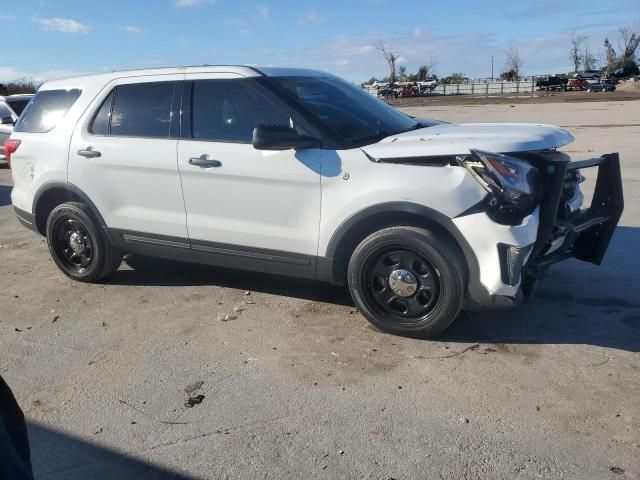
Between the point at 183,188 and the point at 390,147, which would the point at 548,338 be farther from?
the point at 183,188

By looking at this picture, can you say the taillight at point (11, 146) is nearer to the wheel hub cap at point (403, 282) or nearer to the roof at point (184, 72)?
the roof at point (184, 72)

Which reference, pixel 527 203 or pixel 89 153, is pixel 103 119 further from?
pixel 527 203

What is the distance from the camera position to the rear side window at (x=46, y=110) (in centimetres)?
591

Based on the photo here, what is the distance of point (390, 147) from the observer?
4.40 metres

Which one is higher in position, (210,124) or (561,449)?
(210,124)

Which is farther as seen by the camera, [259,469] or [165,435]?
[165,435]

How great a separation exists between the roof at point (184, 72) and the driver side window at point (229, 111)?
0.10 meters

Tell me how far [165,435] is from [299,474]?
80 centimetres

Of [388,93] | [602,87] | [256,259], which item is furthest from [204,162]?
[388,93]

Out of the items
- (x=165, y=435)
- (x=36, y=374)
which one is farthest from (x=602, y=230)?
(x=36, y=374)

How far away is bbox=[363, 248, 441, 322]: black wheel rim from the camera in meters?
4.37

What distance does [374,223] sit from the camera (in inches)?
179

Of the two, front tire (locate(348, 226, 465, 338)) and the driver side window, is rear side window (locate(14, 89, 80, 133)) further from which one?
front tire (locate(348, 226, 465, 338))

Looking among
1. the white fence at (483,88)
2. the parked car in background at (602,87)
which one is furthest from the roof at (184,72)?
the white fence at (483,88)
